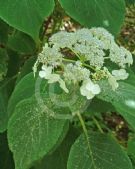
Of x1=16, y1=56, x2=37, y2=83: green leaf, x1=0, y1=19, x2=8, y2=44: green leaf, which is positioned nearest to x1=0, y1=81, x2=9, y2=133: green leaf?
x1=16, y1=56, x2=37, y2=83: green leaf

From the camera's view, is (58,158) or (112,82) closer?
(112,82)

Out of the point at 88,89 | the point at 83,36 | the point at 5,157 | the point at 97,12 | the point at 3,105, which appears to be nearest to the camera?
the point at 88,89

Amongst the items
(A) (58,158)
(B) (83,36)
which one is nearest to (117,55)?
(B) (83,36)

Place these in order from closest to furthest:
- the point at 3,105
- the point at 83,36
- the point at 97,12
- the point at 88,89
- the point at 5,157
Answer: the point at 88,89 → the point at 83,36 → the point at 97,12 → the point at 3,105 → the point at 5,157

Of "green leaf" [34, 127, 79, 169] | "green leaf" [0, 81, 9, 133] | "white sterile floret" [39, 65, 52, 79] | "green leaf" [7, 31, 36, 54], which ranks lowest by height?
"green leaf" [34, 127, 79, 169]

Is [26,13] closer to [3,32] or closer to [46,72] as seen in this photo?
[46,72]

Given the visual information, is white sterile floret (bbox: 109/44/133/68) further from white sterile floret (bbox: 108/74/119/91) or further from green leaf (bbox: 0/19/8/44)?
green leaf (bbox: 0/19/8/44)

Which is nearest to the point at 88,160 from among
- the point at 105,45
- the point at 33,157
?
the point at 33,157
